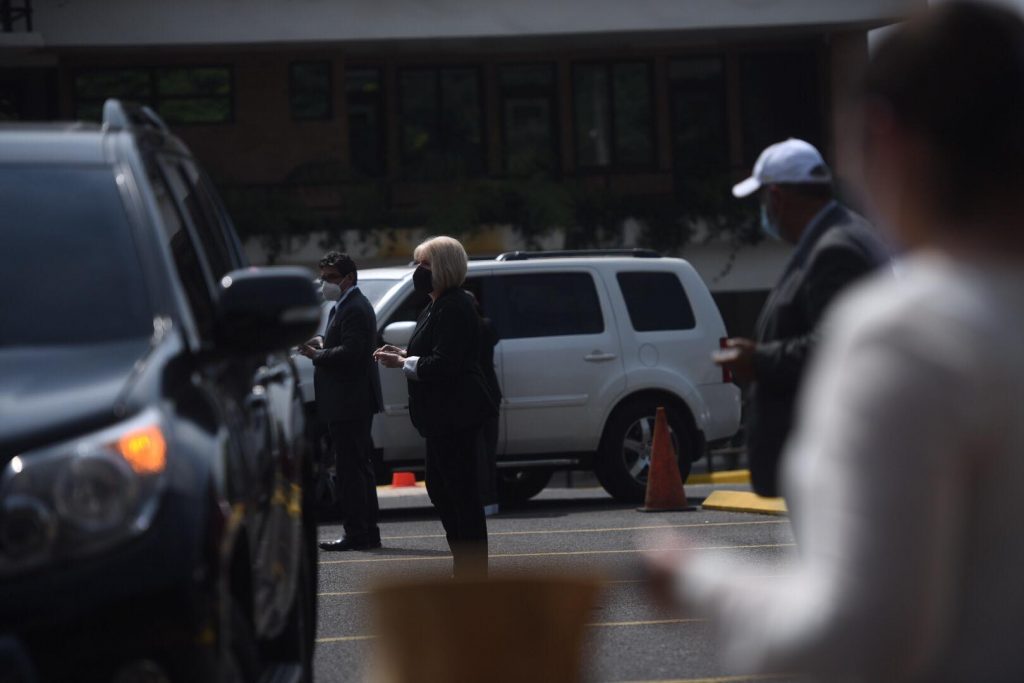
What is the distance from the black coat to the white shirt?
6.85 meters

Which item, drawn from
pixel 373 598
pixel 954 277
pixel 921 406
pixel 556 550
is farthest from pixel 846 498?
pixel 556 550

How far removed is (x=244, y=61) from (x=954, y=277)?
103ft

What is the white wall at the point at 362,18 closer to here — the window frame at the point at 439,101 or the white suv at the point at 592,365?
the window frame at the point at 439,101

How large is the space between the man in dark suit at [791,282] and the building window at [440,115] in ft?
90.5

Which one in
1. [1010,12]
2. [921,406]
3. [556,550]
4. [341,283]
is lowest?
[556,550]

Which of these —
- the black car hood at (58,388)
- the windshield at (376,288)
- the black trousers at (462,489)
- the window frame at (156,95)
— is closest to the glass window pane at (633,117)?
the window frame at (156,95)

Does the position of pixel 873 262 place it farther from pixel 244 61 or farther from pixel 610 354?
pixel 244 61

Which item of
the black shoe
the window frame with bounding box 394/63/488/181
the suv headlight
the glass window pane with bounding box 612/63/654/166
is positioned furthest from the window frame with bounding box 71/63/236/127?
the suv headlight

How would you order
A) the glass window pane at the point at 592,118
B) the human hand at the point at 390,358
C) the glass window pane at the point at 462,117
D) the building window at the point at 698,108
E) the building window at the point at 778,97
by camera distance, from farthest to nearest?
the building window at the point at 778,97
the building window at the point at 698,108
the glass window pane at the point at 592,118
the glass window pane at the point at 462,117
the human hand at the point at 390,358

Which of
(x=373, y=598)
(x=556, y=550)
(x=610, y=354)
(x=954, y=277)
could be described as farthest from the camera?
(x=610, y=354)

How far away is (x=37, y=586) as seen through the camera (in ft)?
11.3

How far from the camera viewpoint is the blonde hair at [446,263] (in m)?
8.88

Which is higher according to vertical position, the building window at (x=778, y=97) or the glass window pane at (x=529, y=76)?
the glass window pane at (x=529, y=76)

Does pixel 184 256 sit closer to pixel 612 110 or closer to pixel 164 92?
pixel 164 92
